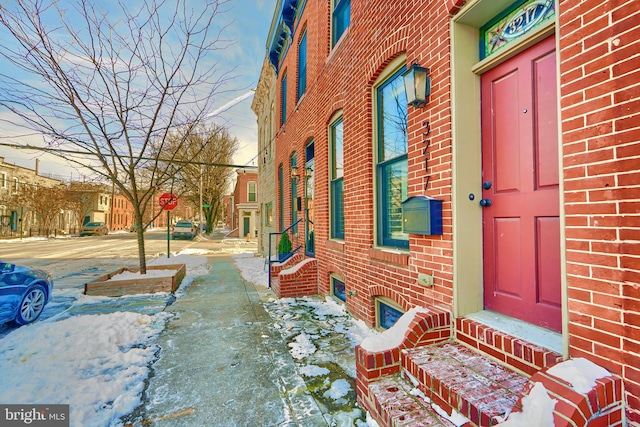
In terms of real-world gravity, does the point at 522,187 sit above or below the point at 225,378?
above

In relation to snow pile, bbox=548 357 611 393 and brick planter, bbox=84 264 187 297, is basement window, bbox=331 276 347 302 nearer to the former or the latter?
brick planter, bbox=84 264 187 297

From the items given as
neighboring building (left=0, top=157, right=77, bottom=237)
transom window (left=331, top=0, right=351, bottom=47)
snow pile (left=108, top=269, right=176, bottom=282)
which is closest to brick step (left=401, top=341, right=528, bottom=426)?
transom window (left=331, top=0, right=351, bottom=47)

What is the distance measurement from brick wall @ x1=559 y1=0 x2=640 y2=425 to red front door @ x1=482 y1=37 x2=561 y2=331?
0.33 metres

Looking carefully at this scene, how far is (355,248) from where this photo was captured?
438cm

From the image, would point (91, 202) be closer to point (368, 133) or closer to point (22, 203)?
point (22, 203)

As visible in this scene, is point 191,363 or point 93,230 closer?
point 191,363

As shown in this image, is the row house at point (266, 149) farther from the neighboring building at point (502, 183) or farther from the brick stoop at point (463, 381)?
the brick stoop at point (463, 381)

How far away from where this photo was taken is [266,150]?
12.3 meters

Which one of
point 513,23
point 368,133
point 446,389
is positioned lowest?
point 446,389

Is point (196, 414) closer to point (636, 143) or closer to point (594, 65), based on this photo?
point (636, 143)

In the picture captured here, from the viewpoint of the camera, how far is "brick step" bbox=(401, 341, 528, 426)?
1675 mm

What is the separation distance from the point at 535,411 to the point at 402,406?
0.82 meters

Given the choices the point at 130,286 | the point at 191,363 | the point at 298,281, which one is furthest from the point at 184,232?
the point at 191,363

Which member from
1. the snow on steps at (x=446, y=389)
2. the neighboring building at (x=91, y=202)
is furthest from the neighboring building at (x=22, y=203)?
the snow on steps at (x=446, y=389)
